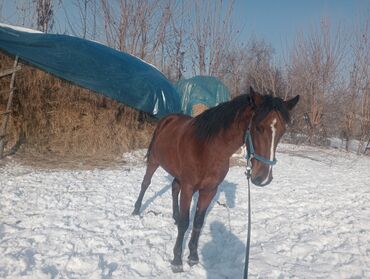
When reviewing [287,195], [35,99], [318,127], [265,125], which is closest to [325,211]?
[287,195]

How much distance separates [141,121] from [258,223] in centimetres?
644

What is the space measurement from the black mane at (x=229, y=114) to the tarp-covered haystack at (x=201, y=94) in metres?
6.88

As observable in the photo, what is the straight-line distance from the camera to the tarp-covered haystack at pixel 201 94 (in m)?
9.83

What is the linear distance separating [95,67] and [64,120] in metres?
1.78

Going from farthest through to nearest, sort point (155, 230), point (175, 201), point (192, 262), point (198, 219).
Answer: point (175, 201)
point (155, 230)
point (198, 219)
point (192, 262)

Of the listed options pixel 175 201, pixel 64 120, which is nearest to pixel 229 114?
pixel 175 201

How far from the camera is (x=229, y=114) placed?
2.68 m

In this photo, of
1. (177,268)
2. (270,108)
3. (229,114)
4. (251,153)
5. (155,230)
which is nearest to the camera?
(270,108)

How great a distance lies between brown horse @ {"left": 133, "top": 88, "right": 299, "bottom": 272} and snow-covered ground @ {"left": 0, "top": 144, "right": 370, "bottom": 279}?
1.81 ft

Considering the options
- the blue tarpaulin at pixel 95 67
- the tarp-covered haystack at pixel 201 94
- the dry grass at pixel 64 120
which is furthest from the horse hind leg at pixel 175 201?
the tarp-covered haystack at pixel 201 94

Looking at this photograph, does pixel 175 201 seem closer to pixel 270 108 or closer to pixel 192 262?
pixel 192 262

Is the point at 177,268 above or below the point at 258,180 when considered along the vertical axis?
below

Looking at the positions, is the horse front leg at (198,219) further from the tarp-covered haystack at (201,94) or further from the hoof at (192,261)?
the tarp-covered haystack at (201,94)

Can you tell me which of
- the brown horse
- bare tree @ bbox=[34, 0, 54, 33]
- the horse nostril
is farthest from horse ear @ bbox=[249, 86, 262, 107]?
bare tree @ bbox=[34, 0, 54, 33]
